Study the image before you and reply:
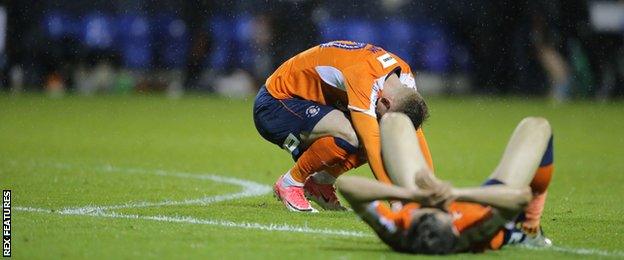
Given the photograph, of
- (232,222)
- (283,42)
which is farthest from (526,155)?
(283,42)

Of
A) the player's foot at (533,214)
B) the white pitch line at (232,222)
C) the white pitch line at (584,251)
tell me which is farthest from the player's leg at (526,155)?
the white pitch line at (232,222)

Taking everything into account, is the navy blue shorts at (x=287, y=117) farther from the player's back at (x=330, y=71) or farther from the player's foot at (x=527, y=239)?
the player's foot at (x=527, y=239)

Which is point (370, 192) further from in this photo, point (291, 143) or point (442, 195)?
point (291, 143)

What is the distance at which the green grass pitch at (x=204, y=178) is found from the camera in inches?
273

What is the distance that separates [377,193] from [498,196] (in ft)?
1.80

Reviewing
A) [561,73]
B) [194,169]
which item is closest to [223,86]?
[561,73]

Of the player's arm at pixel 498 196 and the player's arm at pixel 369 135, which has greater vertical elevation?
the player's arm at pixel 498 196

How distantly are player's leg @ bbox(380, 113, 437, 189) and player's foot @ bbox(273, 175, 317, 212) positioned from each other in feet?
7.14

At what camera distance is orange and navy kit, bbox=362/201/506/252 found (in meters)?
6.17

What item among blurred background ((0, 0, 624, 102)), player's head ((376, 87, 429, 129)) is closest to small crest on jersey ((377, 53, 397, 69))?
player's head ((376, 87, 429, 129))

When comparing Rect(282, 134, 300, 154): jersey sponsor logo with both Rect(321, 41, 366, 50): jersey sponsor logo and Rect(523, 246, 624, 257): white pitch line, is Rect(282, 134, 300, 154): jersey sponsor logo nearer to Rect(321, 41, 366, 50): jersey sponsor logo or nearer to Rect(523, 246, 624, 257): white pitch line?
Rect(321, 41, 366, 50): jersey sponsor logo

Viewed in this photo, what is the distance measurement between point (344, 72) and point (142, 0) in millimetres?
18227

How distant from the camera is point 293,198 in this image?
879cm

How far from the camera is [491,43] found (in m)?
25.8
